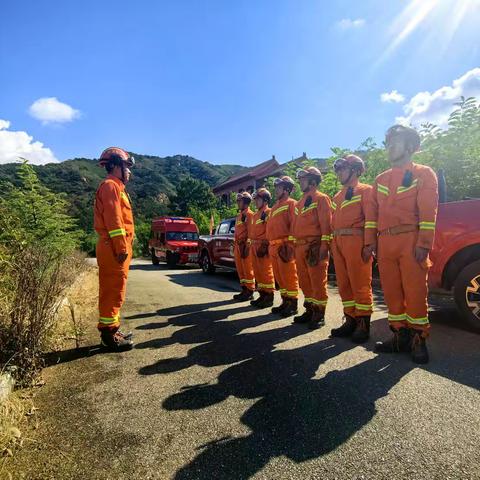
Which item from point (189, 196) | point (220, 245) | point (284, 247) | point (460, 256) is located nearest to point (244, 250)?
point (284, 247)

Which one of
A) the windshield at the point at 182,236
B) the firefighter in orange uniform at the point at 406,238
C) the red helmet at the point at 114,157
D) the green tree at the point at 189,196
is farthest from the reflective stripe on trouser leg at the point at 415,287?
the green tree at the point at 189,196

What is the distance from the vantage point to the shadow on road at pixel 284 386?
6.26ft

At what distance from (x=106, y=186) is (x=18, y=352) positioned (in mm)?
1771

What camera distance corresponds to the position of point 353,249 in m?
3.96

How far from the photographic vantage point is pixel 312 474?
171 centimetres

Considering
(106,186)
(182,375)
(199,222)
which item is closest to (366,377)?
(182,375)

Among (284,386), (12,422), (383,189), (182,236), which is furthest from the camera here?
(182,236)

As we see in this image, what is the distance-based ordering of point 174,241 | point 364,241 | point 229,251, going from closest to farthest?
point 364,241 → point 229,251 → point 174,241

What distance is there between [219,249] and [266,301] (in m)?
5.15

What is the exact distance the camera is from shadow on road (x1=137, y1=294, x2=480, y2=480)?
6.26ft

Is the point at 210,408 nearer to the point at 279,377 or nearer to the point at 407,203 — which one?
the point at 279,377

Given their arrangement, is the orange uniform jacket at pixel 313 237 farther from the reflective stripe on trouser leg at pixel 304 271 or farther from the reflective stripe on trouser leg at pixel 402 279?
the reflective stripe on trouser leg at pixel 402 279

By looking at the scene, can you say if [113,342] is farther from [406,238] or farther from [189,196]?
[189,196]

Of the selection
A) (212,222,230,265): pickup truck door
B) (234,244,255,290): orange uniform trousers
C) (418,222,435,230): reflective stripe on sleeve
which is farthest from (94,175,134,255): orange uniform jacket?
(212,222,230,265): pickup truck door
